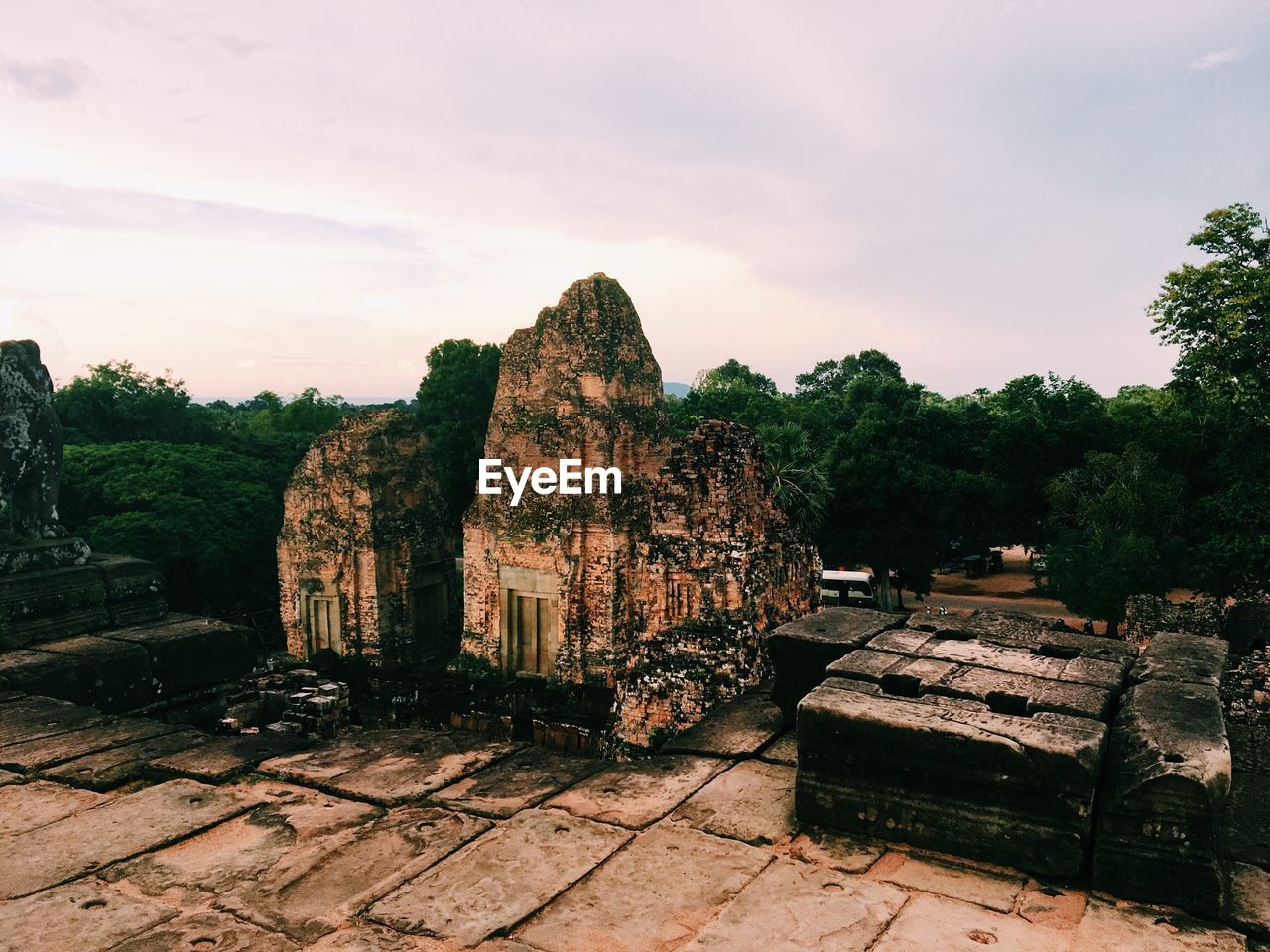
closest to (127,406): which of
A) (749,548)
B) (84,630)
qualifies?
(84,630)

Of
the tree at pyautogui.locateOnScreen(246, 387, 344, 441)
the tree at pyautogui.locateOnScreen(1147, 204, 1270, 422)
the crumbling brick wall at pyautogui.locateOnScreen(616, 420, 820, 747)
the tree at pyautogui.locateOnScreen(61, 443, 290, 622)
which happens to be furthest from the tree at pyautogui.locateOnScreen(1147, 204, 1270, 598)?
the tree at pyautogui.locateOnScreen(246, 387, 344, 441)

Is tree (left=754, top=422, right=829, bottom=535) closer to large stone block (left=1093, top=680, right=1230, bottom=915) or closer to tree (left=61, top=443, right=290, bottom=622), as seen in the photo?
tree (left=61, top=443, right=290, bottom=622)

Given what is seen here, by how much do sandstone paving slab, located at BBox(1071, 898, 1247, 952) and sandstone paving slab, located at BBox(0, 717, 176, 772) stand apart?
13.6 ft

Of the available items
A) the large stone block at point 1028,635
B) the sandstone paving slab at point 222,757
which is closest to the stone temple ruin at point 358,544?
the sandstone paving slab at point 222,757

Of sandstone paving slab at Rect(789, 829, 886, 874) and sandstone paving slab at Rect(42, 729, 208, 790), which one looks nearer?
sandstone paving slab at Rect(789, 829, 886, 874)

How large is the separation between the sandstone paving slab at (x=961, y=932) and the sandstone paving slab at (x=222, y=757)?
276cm

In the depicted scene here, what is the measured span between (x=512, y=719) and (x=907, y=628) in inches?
312

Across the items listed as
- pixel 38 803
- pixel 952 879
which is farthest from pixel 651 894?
pixel 38 803

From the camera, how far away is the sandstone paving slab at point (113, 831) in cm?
293

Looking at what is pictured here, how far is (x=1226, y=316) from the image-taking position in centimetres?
1466

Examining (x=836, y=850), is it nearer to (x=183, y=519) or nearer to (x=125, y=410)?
(x=183, y=519)

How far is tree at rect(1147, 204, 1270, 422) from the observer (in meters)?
14.5

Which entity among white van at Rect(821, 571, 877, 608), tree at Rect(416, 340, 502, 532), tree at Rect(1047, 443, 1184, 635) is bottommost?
white van at Rect(821, 571, 877, 608)

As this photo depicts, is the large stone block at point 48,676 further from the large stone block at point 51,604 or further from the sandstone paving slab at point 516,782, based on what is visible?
the sandstone paving slab at point 516,782
